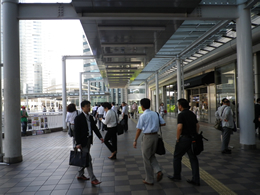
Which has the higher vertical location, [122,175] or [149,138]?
[149,138]

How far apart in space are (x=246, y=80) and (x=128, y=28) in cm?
420

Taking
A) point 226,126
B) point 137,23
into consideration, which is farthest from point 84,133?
point 137,23

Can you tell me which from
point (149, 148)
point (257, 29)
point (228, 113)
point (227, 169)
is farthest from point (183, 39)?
point (149, 148)

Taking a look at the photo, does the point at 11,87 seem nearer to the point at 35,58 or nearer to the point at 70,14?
the point at 70,14

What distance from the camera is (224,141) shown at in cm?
639

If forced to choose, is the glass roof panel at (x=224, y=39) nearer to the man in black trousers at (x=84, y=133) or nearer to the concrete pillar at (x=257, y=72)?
the concrete pillar at (x=257, y=72)

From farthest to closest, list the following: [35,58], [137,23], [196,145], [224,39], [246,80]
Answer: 1. [35,58]
2. [224,39]
3. [137,23]
4. [246,80]
5. [196,145]

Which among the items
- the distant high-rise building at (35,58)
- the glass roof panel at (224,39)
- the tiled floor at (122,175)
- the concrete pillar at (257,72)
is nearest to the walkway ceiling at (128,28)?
the glass roof panel at (224,39)

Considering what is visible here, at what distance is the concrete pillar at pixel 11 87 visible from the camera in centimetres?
604

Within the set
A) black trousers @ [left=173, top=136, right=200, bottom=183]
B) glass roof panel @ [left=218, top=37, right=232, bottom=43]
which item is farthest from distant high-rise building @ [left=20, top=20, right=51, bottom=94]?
black trousers @ [left=173, top=136, right=200, bottom=183]

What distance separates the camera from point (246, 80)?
6.81m

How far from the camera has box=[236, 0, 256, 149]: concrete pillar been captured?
6.79 metres

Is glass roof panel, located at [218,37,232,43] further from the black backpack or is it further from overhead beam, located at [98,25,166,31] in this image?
the black backpack

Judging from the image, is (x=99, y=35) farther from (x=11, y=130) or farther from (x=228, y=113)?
(x=228, y=113)
